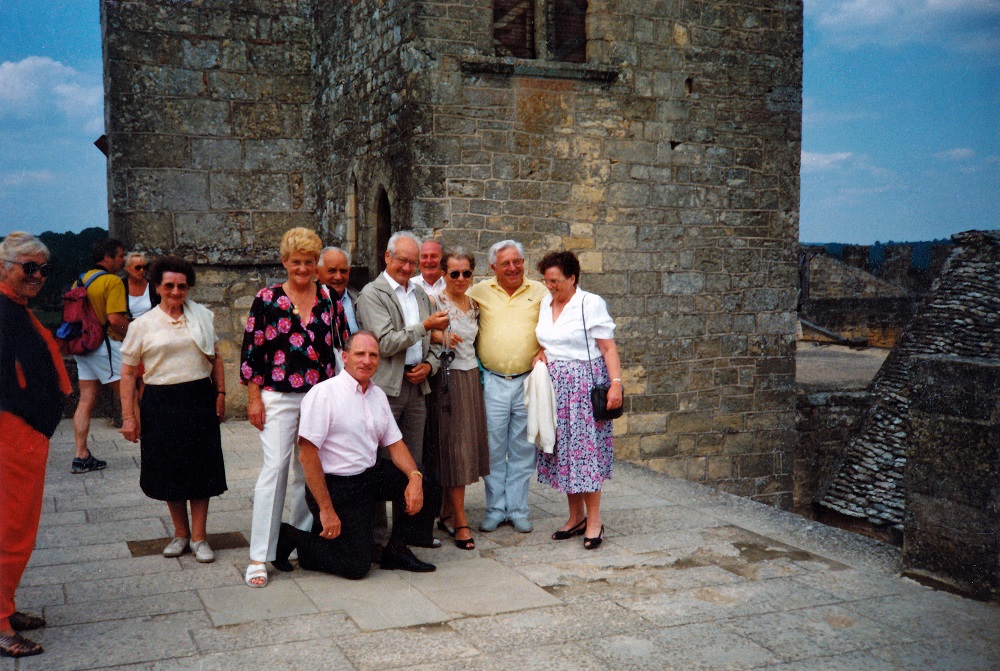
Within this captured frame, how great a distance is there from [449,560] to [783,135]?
660 cm

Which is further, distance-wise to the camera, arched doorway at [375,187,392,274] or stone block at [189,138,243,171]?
stone block at [189,138,243,171]

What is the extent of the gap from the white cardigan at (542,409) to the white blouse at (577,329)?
0.13m

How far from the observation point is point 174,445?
4.73 meters

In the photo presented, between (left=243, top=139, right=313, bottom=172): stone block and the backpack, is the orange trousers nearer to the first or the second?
the backpack

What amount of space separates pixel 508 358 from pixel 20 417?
8.52 feet

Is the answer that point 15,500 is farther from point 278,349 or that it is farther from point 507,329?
point 507,329

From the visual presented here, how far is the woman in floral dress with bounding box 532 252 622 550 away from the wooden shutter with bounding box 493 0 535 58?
150 inches

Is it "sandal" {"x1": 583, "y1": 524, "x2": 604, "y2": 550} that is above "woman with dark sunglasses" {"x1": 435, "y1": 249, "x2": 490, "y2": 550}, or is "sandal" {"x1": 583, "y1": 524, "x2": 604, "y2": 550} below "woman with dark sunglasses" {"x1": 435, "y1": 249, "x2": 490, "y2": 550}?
below

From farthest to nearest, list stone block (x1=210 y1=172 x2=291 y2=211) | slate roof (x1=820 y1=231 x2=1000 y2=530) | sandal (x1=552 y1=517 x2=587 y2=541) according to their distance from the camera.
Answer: slate roof (x1=820 y1=231 x2=1000 y2=530) → stone block (x1=210 y1=172 x2=291 y2=211) → sandal (x1=552 y1=517 x2=587 y2=541)

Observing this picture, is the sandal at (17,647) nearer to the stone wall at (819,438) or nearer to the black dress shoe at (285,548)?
the black dress shoe at (285,548)

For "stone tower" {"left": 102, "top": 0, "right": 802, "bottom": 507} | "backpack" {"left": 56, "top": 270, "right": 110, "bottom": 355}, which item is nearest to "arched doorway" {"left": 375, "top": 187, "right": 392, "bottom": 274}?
"stone tower" {"left": 102, "top": 0, "right": 802, "bottom": 507}

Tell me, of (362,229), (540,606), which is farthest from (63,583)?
(362,229)

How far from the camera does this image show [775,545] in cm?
514

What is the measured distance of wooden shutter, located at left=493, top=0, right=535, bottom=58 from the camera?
8.29 meters
